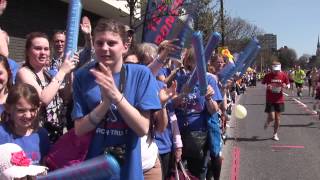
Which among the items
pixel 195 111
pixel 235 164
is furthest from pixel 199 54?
pixel 235 164

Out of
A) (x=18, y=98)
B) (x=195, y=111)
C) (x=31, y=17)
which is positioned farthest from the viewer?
(x=31, y=17)

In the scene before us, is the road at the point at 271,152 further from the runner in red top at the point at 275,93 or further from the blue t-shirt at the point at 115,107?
the blue t-shirt at the point at 115,107

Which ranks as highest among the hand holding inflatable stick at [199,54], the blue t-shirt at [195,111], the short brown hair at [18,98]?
the hand holding inflatable stick at [199,54]

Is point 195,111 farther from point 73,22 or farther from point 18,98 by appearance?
point 18,98

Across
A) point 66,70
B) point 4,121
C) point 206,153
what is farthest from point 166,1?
point 4,121

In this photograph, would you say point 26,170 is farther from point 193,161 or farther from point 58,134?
point 193,161

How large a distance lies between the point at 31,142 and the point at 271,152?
7.01 meters

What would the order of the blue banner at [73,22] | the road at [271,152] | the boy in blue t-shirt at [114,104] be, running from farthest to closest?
1. the road at [271,152]
2. the blue banner at [73,22]
3. the boy in blue t-shirt at [114,104]

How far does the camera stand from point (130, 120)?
8.19 feet

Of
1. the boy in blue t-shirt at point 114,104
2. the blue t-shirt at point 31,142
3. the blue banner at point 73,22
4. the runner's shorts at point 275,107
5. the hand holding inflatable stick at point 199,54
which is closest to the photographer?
the boy in blue t-shirt at point 114,104

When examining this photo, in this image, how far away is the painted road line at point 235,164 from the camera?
7.15 m

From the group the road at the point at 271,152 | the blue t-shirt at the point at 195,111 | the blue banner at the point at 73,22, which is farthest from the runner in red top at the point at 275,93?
the blue banner at the point at 73,22

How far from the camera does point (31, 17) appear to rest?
12.1 metres

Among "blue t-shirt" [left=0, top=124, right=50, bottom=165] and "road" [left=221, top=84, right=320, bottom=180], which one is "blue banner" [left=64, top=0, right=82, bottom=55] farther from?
"road" [left=221, top=84, right=320, bottom=180]
